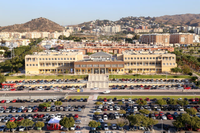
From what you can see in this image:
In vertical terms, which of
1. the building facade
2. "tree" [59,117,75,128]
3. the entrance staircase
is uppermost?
the building facade

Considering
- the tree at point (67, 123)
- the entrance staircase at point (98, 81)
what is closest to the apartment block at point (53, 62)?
the entrance staircase at point (98, 81)

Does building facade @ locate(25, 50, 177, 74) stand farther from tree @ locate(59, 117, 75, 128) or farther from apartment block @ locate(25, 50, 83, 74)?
tree @ locate(59, 117, 75, 128)

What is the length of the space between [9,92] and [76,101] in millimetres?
12423

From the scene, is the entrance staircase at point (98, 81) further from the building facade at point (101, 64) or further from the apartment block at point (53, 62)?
the apartment block at point (53, 62)

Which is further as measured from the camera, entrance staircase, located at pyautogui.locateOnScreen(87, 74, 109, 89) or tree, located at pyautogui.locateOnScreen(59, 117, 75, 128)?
entrance staircase, located at pyautogui.locateOnScreen(87, 74, 109, 89)

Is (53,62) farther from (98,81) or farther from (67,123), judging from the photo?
(67,123)

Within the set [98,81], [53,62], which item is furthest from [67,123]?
[53,62]

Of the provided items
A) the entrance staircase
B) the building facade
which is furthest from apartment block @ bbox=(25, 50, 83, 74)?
the entrance staircase

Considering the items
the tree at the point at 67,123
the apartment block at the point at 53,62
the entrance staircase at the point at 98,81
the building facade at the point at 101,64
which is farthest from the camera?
the apartment block at the point at 53,62

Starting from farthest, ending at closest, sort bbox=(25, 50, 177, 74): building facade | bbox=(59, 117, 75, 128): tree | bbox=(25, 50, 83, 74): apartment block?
1. bbox=(25, 50, 83, 74): apartment block
2. bbox=(25, 50, 177, 74): building facade
3. bbox=(59, 117, 75, 128): tree

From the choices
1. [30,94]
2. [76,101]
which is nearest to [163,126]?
[76,101]

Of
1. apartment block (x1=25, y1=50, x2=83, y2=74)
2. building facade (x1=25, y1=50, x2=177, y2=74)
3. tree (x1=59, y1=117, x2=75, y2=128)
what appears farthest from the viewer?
apartment block (x1=25, y1=50, x2=83, y2=74)

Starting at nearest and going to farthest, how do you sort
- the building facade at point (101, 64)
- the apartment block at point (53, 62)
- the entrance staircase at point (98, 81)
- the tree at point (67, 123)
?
the tree at point (67, 123), the entrance staircase at point (98, 81), the building facade at point (101, 64), the apartment block at point (53, 62)

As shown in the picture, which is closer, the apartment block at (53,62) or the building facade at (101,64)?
the building facade at (101,64)
